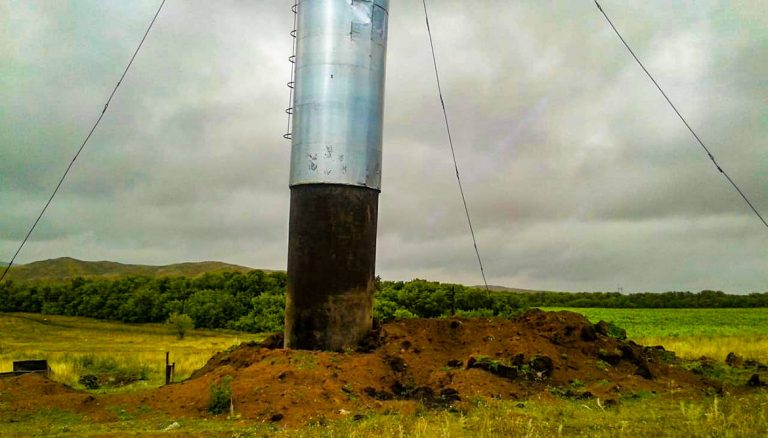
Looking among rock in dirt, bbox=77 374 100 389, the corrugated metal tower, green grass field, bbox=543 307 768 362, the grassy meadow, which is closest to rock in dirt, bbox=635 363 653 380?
the corrugated metal tower

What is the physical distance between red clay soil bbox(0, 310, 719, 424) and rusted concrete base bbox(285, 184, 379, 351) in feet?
2.91

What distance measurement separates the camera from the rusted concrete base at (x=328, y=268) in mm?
15914

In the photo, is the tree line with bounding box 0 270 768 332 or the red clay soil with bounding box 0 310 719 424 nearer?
the red clay soil with bounding box 0 310 719 424

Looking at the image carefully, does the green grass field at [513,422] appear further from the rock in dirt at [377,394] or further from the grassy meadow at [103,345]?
the grassy meadow at [103,345]

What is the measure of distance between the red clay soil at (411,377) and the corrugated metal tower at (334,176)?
3.97ft

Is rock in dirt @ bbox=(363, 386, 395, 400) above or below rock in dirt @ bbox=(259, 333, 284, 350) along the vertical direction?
below

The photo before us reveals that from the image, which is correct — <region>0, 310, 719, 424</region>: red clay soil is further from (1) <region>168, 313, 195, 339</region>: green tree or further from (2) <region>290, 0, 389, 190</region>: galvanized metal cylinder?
(1) <region>168, 313, 195, 339</region>: green tree

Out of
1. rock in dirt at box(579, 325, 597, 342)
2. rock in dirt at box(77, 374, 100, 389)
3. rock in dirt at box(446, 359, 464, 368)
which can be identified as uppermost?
rock in dirt at box(579, 325, 597, 342)

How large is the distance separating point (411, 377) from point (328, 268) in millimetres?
3660

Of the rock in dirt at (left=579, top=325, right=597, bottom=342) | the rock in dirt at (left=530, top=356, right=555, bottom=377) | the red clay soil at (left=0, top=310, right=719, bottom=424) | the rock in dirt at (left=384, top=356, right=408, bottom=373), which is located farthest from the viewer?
the rock in dirt at (left=579, top=325, right=597, bottom=342)

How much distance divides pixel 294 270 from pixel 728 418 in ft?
35.3

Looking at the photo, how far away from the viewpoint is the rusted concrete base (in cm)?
1591

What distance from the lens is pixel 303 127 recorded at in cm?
1653

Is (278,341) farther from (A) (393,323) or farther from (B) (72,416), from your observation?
(B) (72,416)
